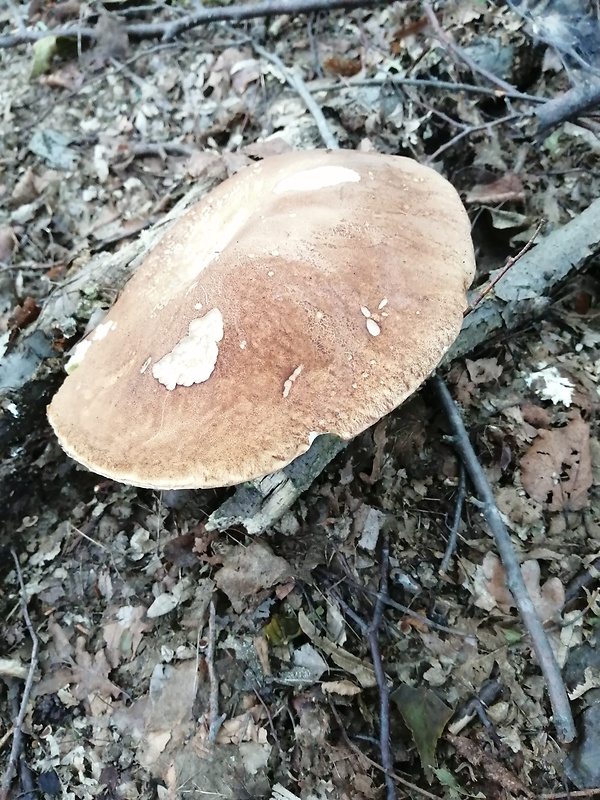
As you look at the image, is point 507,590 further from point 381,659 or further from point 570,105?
point 570,105

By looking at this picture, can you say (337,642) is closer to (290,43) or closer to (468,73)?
(468,73)

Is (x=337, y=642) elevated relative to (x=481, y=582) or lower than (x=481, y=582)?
elevated

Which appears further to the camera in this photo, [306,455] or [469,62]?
[469,62]

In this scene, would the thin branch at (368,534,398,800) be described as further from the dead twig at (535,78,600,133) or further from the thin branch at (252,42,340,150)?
the dead twig at (535,78,600,133)

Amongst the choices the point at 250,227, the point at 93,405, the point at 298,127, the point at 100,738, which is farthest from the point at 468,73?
the point at 100,738

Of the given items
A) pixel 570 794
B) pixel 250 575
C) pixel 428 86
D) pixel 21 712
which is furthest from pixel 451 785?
pixel 428 86

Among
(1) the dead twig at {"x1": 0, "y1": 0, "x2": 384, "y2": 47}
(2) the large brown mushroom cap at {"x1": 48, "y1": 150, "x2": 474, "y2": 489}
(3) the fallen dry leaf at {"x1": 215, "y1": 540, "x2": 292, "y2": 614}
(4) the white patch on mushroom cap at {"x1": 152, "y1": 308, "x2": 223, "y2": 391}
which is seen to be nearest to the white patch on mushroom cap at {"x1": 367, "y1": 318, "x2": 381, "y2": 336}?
(2) the large brown mushroom cap at {"x1": 48, "y1": 150, "x2": 474, "y2": 489}

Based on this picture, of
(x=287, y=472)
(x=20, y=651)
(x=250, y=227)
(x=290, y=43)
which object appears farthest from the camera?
(x=290, y=43)
